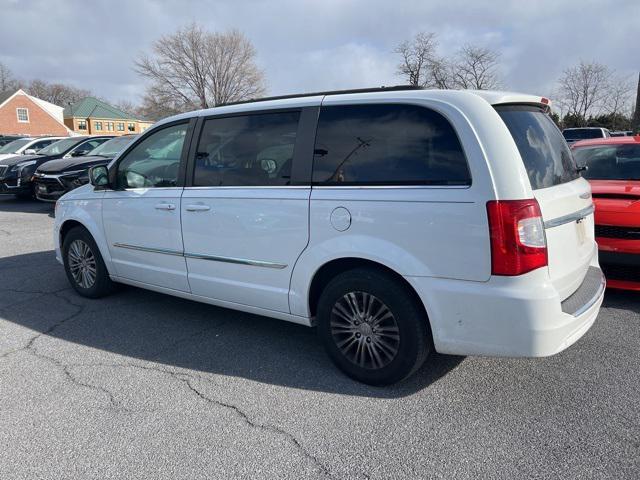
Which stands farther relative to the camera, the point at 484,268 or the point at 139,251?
the point at 139,251

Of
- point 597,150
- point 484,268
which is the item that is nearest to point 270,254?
point 484,268

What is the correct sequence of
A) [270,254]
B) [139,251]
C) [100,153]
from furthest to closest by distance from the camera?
[100,153] → [139,251] → [270,254]

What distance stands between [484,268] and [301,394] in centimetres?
143

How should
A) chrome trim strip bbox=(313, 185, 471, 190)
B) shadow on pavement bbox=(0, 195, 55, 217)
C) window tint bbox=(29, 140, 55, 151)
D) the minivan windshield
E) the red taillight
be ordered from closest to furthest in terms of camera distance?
the red taillight < chrome trim strip bbox=(313, 185, 471, 190) < the minivan windshield < shadow on pavement bbox=(0, 195, 55, 217) < window tint bbox=(29, 140, 55, 151)

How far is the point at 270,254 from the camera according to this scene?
3633 mm

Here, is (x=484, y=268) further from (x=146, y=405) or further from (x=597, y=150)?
(x=597, y=150)

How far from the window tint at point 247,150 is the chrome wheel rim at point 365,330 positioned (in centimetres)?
100

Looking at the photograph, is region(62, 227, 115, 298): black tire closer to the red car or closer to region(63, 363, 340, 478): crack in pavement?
region(63, 363, 340, 478): crack in pavement

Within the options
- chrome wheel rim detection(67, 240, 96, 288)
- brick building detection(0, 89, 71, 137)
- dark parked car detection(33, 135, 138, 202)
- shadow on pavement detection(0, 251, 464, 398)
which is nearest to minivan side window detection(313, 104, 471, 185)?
shadow on pavement detection(0, 251, 464, 398)

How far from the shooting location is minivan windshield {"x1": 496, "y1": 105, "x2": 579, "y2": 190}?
117 inches

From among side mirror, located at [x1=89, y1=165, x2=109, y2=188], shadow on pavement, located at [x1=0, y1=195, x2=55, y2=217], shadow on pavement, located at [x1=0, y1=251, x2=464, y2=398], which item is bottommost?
shadow on pavement, located at [x1=0, y1=251, x2=464, y2=398]

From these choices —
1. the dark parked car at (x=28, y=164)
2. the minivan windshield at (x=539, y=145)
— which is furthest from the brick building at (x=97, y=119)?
the minivan windshield at (x=539, y=145)

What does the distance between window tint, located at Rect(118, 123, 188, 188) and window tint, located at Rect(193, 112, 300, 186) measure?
327mm

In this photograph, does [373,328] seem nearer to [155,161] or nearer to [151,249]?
[151,249]
